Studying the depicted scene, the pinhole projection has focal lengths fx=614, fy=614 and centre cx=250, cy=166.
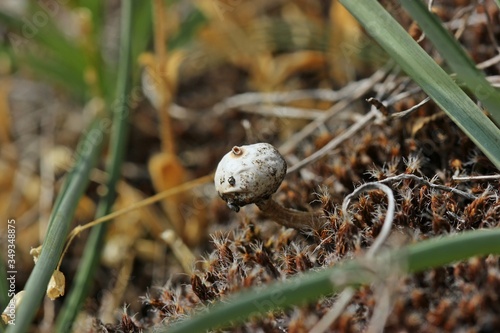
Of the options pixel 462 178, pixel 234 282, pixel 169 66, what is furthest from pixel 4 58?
pixel 462 178

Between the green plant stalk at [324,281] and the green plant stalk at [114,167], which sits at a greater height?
the green plant stalk at [114,167]

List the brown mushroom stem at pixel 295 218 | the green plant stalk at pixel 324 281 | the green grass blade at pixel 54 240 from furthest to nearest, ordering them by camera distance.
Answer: the brown mushroom stem at pixel 295 218 < the green grass blade at pixel 54 240 < the green plant stalk at pixel 324 281

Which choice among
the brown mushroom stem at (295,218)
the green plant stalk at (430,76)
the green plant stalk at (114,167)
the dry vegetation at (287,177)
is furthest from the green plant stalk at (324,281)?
the green plant stalk at (114,167)

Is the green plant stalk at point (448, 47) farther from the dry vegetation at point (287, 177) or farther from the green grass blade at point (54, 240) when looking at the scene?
the green grass blade at point (54, 240)

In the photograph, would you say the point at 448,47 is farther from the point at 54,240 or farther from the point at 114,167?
the point at 114,167

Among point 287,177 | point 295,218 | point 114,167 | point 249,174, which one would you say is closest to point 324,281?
point 249,174

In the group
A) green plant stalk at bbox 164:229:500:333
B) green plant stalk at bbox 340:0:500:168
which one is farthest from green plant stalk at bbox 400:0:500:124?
green plant stalk at bbox 164:229:500:333
